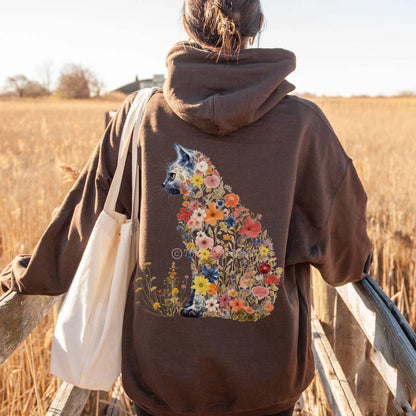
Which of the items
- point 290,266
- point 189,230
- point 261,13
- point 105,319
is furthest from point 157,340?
point 261,13

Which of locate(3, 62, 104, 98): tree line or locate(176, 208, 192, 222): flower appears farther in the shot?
locate(3, 62, 104, 98): tree line

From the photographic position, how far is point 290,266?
1186mm

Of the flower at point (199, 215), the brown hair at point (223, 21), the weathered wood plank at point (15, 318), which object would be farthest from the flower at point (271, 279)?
the weathered wood plank at point (15, 318)

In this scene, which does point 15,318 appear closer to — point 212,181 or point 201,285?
point 201,285

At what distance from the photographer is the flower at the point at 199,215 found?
1.13 meters

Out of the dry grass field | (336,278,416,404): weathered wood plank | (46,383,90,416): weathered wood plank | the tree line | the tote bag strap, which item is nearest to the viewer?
(336,278,416,404): weathered wood plank

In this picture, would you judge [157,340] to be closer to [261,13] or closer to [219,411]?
[219,411]

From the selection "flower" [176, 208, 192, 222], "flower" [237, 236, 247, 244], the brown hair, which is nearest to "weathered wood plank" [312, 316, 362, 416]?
"flower" [237, 236, 247, 244]

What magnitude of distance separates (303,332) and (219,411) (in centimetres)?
28

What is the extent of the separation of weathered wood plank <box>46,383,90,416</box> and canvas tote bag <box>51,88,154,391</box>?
0.42 m

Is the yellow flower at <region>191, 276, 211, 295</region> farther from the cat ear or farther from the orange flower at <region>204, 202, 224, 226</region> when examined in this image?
the cat ear

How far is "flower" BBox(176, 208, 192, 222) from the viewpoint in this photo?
1.13 meters

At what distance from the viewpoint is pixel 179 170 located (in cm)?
113

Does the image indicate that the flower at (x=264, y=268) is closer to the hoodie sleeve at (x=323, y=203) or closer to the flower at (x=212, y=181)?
the hoodie sleeve at (x=323, y=203)
